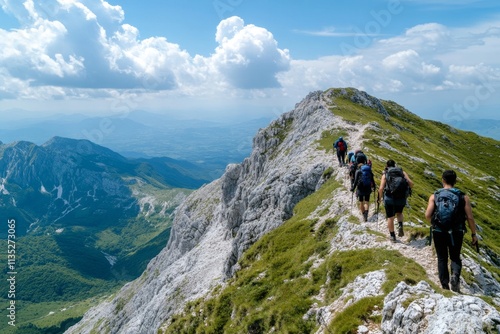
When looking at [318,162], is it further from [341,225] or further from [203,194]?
[203,194]

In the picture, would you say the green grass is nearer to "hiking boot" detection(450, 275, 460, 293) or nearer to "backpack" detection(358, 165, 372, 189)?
"hiking boot" detection(450, 275, 460, 293)

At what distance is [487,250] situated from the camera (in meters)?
27.0

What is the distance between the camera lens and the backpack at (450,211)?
13211mm

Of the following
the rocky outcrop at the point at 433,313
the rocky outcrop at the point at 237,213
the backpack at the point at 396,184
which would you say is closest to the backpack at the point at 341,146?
the rocky outcrop at the point at 237,213

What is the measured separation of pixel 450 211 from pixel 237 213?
2706 inches

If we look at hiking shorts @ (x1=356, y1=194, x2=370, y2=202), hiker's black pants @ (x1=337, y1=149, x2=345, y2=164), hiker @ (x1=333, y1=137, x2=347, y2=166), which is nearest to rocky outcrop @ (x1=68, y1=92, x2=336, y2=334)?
hiker's black pants @ (x1=337, y1=149, x2=345, y2=164)

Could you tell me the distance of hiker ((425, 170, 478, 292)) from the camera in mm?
13242

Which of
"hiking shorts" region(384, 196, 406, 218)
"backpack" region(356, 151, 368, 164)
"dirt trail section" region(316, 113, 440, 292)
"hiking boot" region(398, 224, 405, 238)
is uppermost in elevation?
"backpack" region(356, 151, 368, 164)

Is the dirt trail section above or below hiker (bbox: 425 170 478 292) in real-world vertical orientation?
below

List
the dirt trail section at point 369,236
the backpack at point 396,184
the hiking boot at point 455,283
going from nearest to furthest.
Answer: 1. the hiking boot at point 455,283
2. the dirt trail section at point 369,236
3. the backpack at point 396,184

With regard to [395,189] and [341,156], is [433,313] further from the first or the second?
[341,156]

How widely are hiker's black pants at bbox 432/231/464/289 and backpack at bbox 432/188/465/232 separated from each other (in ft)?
1.00

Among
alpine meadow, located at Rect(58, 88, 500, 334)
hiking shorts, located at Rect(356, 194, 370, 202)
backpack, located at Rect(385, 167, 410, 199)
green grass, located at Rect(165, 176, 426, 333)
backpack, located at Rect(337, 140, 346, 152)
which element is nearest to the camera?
alpine meadow, located at Rect(58, 88, 500, 334)

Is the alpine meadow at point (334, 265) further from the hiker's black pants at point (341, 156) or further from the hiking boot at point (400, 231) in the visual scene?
the hiker's black pants at point (341, 156)
